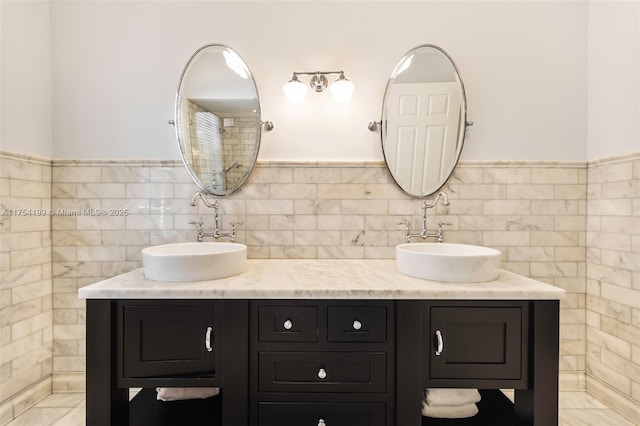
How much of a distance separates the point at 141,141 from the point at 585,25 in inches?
116

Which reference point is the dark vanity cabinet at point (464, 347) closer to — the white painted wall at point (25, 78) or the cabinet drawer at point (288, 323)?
the cabinet drawer at point (288, 323)

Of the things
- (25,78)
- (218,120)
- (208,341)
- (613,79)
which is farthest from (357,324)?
(25,78)

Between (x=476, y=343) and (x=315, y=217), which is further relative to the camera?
(x=315, y=217)

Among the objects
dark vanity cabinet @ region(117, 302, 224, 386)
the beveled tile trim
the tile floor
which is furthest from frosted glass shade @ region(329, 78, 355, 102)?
the beveled tile trim

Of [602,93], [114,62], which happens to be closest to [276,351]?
[114,62]

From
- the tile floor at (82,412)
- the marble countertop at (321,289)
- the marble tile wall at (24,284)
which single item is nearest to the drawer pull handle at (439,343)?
the marble countertop at (321,289)

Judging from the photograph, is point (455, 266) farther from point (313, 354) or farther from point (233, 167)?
point (233, 167)

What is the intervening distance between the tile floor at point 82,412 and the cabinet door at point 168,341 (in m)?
0.85

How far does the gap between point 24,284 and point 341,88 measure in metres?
2.22

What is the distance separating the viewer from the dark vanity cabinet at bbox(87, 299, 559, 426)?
136 cm

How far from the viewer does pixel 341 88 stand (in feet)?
6.30

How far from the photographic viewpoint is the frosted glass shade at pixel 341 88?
1914mm

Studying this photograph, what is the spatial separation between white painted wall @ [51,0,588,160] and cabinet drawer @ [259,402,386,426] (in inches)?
53.7

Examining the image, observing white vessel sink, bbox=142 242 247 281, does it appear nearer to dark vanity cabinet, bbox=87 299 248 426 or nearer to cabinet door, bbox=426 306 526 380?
dark vanity cabinet, bbox=87 299 248 426
